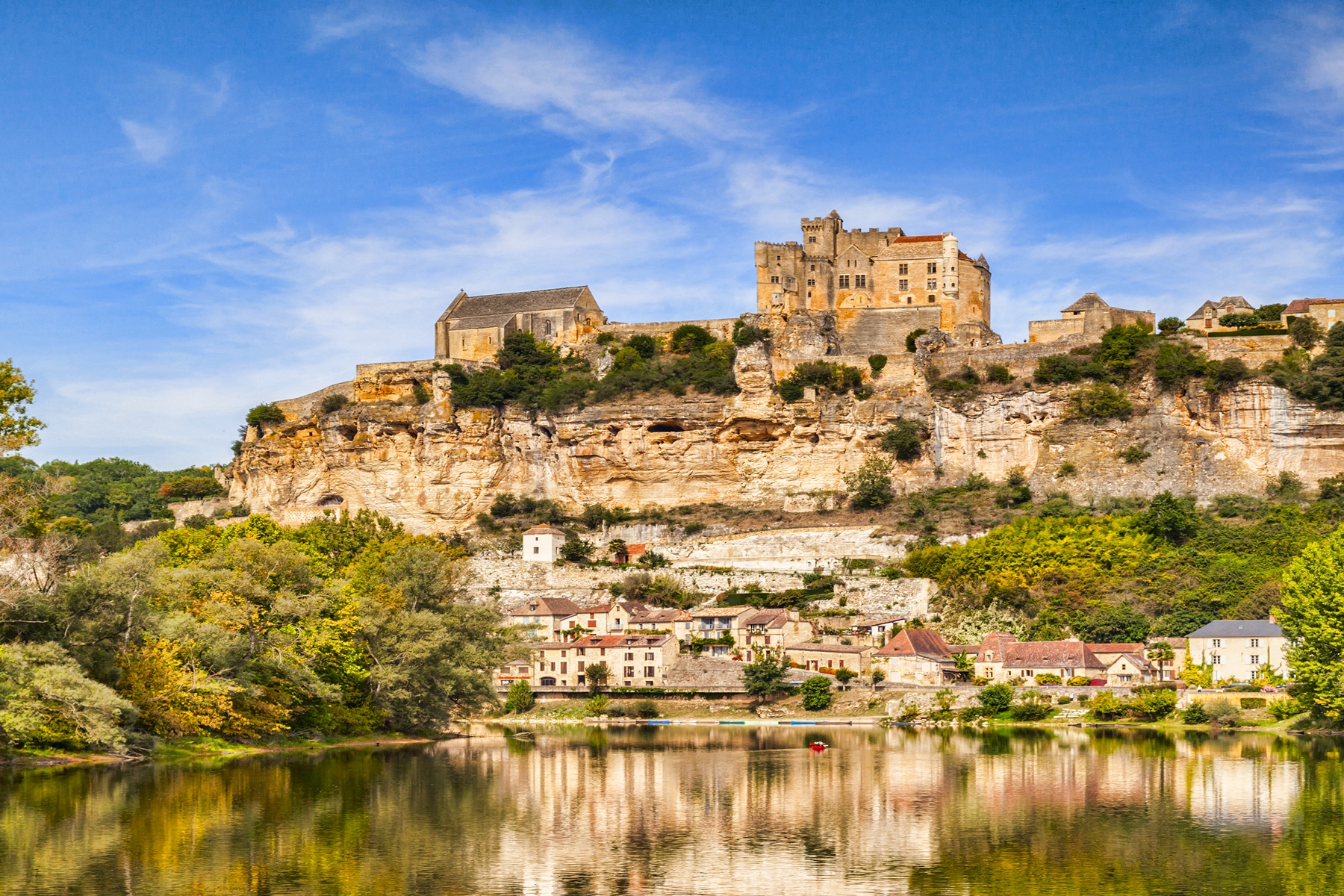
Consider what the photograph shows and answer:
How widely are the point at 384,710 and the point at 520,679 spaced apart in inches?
694

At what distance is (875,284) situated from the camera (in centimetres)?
8812

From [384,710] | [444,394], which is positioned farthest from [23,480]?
[444,394]

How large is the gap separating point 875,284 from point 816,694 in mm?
36941

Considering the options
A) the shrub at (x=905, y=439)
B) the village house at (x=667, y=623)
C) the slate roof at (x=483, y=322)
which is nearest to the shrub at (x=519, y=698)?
the village house at (x=667, y=623)

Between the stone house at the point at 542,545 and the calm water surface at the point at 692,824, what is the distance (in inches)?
1329

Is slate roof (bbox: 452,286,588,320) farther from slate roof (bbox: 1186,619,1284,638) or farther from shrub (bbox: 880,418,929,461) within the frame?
slate roof (bbox: 1186,619,1284,638)

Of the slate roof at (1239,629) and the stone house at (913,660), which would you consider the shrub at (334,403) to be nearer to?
the stone house at (913,660)

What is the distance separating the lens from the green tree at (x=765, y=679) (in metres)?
57.6

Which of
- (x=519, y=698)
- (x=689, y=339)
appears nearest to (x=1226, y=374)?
(x=689, y=339)

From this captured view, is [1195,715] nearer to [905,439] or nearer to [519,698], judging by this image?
[519,698]

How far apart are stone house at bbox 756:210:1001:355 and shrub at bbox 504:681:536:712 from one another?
3349 centimetres

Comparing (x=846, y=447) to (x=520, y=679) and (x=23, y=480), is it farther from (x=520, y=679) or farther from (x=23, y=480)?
(x=23, y=480)

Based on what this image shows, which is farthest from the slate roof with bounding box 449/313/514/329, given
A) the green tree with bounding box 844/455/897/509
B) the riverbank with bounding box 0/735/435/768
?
the riverbank with bounding box 0/735/435/768

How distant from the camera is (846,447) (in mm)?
81875
